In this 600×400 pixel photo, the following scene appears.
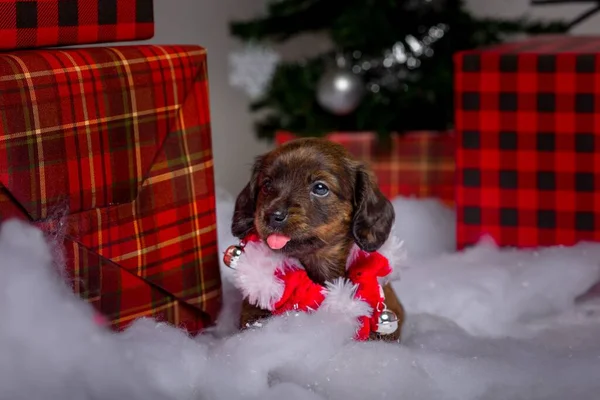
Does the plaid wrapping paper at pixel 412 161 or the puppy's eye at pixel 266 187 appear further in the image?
the plaid wrapping paper at pixel 412 161

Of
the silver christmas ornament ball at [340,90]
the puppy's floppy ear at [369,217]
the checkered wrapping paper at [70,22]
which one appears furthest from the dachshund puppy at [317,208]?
the silver christmas ornament ball at [340,90]

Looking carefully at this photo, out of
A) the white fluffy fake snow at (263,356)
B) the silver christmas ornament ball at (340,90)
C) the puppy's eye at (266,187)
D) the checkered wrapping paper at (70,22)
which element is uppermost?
the checkered wrapping paper at (70,22)

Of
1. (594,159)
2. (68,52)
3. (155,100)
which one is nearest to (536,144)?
(594,159)

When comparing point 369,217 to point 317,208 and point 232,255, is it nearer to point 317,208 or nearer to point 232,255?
point 317,208

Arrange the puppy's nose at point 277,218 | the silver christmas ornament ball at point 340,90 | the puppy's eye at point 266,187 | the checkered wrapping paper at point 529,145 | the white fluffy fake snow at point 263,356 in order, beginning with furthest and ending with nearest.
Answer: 1. the silver christmas ornament ball at point 340,90
2. the checkered wrapping paper at point 529,145
3. the puppy's eye at point 266,187
4. the puppy's nose at point 277,218
5. the white fluffy fake snow at point 263,356

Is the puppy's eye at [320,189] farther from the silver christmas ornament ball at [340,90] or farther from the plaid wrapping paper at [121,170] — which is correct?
the silver christmas ornament ball at [340,90]

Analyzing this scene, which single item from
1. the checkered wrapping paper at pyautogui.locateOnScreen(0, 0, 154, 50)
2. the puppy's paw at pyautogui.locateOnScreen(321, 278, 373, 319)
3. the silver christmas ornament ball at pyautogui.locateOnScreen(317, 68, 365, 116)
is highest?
the checkered wrapping paper at pyautogui.locateOnScreen(0, 0, 154, 50)

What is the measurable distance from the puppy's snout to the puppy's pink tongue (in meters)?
0.02

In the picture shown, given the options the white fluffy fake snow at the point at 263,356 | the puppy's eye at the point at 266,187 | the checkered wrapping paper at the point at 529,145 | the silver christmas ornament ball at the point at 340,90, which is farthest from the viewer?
the silver christmas ornament ball at the point at 340,90

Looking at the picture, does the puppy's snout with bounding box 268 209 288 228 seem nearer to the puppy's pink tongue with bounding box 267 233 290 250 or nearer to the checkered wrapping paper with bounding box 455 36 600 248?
the puppy's pink tongue with bounding box 267 233 290 250

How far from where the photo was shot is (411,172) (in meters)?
3.04

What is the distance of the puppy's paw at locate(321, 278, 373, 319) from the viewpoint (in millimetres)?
1686

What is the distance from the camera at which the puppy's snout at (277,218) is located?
1646 millimetres

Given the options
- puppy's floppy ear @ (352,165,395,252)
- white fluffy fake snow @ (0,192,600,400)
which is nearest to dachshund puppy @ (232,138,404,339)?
puppy's floppy ear @ (352,165,395,252)
